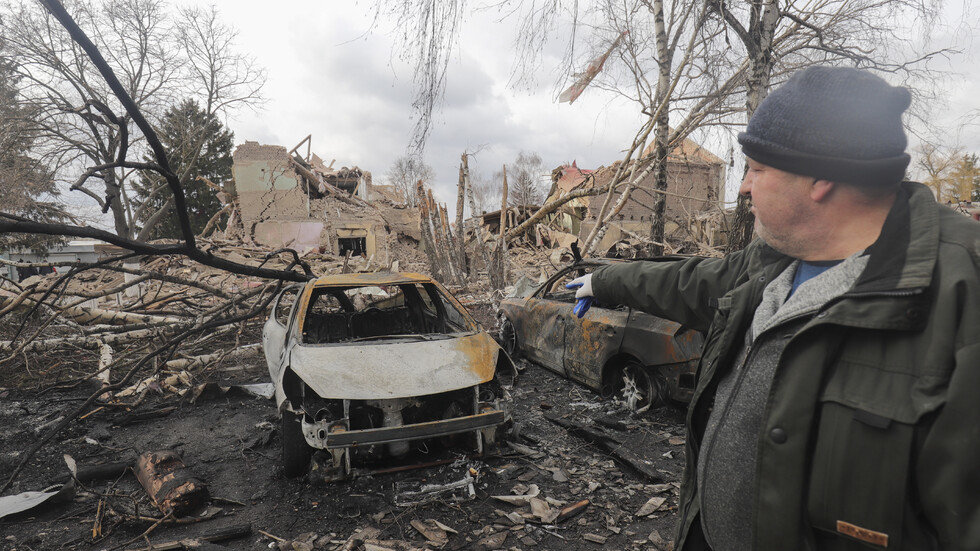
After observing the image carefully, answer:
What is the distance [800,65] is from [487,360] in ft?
29.0

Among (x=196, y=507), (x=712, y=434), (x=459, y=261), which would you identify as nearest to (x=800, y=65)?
(x=459, y=261)

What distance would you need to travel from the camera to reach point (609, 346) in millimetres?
5328

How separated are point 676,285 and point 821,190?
790 millimetres

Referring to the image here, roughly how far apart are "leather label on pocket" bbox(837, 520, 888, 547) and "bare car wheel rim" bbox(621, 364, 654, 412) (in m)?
4.30

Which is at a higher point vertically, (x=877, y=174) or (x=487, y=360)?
(x=877, y=174)

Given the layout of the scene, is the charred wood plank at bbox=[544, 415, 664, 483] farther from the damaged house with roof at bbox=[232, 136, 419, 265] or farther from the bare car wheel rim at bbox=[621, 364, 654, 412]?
the damaged house with roof at bbox=[232, 136, 419, 265]

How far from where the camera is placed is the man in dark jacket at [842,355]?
924mm

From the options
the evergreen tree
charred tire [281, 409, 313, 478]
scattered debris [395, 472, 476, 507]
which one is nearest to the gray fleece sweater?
scattered debris [395, 472, 476, 507]

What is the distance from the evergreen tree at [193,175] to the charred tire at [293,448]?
79.7ft

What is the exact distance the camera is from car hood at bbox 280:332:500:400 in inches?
149

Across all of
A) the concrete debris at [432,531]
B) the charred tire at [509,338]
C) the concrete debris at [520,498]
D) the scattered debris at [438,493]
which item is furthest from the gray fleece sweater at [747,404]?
the charred tire at [509,338]

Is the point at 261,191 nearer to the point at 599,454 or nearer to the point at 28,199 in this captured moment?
the point at 28,199

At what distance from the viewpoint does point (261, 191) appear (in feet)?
68.8

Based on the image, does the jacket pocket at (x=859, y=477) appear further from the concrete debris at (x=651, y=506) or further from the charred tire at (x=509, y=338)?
the charred tire at (x=509, y=338)
